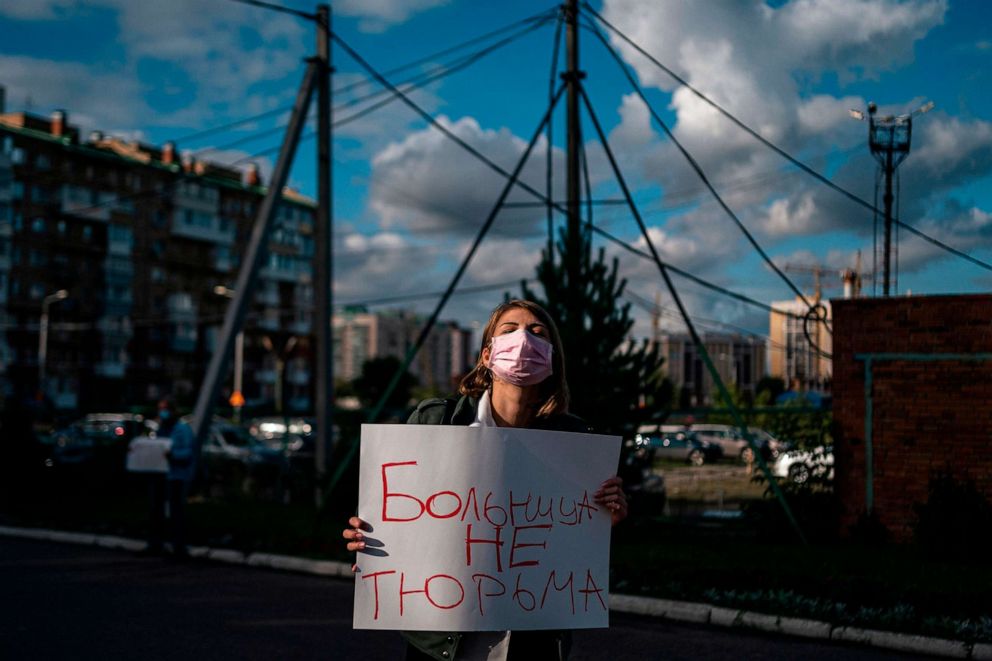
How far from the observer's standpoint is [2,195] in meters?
74.3

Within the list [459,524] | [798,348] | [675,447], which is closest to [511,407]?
[459,524]

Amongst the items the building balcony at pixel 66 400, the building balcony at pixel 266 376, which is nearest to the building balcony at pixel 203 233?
the building balcony at pixel 266 376

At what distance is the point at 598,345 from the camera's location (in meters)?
13.1

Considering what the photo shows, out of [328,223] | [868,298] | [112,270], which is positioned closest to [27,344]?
[112,270]

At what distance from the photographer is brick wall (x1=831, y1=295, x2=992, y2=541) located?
12.5 meters

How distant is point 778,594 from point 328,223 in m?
10.8

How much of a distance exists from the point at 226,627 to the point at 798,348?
10.4m

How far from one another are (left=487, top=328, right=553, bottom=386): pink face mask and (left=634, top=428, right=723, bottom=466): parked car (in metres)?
10.4

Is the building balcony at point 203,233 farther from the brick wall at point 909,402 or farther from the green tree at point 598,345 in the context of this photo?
the brick wall at point 909,402

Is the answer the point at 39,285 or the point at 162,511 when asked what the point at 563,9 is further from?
the point at 39,285

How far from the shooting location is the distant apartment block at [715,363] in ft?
54.4

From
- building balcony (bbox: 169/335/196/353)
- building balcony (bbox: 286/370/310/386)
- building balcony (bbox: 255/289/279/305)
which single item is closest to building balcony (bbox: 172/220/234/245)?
building balcony (bbox: 255/289/279/305)

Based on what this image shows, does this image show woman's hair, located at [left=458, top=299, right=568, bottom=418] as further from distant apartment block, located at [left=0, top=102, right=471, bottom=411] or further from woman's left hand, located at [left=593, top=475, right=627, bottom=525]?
distant apartment block, located at [left=0, top=102, right=471, bottom=411]

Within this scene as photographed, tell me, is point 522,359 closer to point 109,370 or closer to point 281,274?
point 109,370
